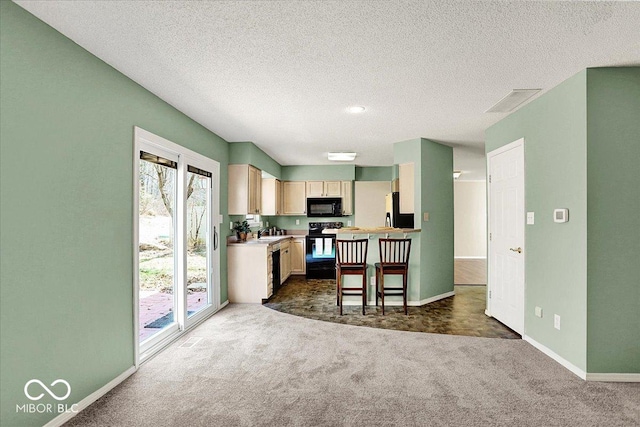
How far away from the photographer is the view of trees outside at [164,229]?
3158mm

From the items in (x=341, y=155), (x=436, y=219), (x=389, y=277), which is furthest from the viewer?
(x=341, y=155)

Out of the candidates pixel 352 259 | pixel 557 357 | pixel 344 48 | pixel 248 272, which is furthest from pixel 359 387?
pixel 248 272

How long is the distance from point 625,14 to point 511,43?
22.9 inches

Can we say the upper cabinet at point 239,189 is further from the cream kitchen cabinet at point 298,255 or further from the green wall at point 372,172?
the green wall at point 372,172

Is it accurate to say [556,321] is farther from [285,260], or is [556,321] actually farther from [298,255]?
[298,255]

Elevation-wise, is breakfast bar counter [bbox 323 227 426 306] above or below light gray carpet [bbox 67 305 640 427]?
above

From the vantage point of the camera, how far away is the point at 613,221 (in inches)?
103

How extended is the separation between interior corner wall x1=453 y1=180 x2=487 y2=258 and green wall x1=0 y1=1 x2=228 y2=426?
9.08 m

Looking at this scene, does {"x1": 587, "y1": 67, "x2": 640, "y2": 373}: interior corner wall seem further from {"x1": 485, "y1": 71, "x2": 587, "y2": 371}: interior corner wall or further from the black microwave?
the black microwave

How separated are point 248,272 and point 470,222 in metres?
7.42

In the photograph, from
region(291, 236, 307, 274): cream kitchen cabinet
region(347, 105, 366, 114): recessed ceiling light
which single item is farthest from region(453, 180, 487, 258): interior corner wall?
region(347, 105, 366, 114): recessed ceiling light

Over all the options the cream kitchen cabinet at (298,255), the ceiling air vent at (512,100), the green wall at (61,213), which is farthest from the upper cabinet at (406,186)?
the green wall at (61,213)

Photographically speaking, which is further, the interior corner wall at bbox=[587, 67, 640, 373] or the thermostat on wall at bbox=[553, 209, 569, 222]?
the thermostat on wall at bbox=[553, 209, 569, 222]

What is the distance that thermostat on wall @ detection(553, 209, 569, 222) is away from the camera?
283 cm
